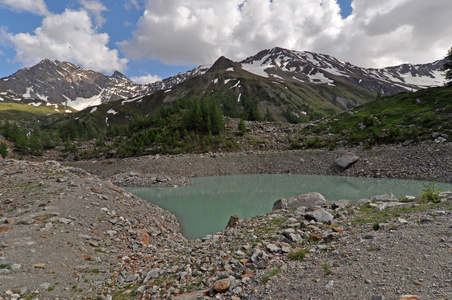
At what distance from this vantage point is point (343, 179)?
41.4m

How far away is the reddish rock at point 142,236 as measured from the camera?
1389 cm

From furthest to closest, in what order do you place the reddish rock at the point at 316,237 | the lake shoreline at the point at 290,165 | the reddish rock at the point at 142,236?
the lake shoreline at the point at 290,165, the reddish rock at the point at 142,236, the reddish rock at the point at 316,237

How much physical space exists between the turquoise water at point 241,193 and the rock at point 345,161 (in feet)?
11.1

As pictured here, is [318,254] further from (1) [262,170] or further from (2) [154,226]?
(1) [262,170]

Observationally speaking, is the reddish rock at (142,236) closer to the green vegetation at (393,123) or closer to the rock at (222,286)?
the rock at (222,286)

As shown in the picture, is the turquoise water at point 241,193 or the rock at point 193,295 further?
the turquoise water at point 241,193

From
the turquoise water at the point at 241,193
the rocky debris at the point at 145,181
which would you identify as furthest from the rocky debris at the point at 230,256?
the rocky debris at the point at 145,181

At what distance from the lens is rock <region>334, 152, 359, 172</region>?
4541cm

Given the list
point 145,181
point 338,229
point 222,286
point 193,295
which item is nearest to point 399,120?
point 338,229

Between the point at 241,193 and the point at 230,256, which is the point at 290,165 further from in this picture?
the point at 230,256

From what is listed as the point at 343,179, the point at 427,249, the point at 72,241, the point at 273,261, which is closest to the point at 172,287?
the point at 273,261

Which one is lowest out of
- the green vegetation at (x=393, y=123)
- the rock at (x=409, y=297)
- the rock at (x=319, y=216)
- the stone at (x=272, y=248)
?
the stone at (x=272, y=248)

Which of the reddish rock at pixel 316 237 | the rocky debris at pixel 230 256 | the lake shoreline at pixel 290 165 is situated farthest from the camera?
the lake shoreline at pixel 290 165

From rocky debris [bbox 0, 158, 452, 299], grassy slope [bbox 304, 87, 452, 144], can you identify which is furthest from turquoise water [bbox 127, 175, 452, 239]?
grassy slope [bbox 304, 87, 452, 144]
